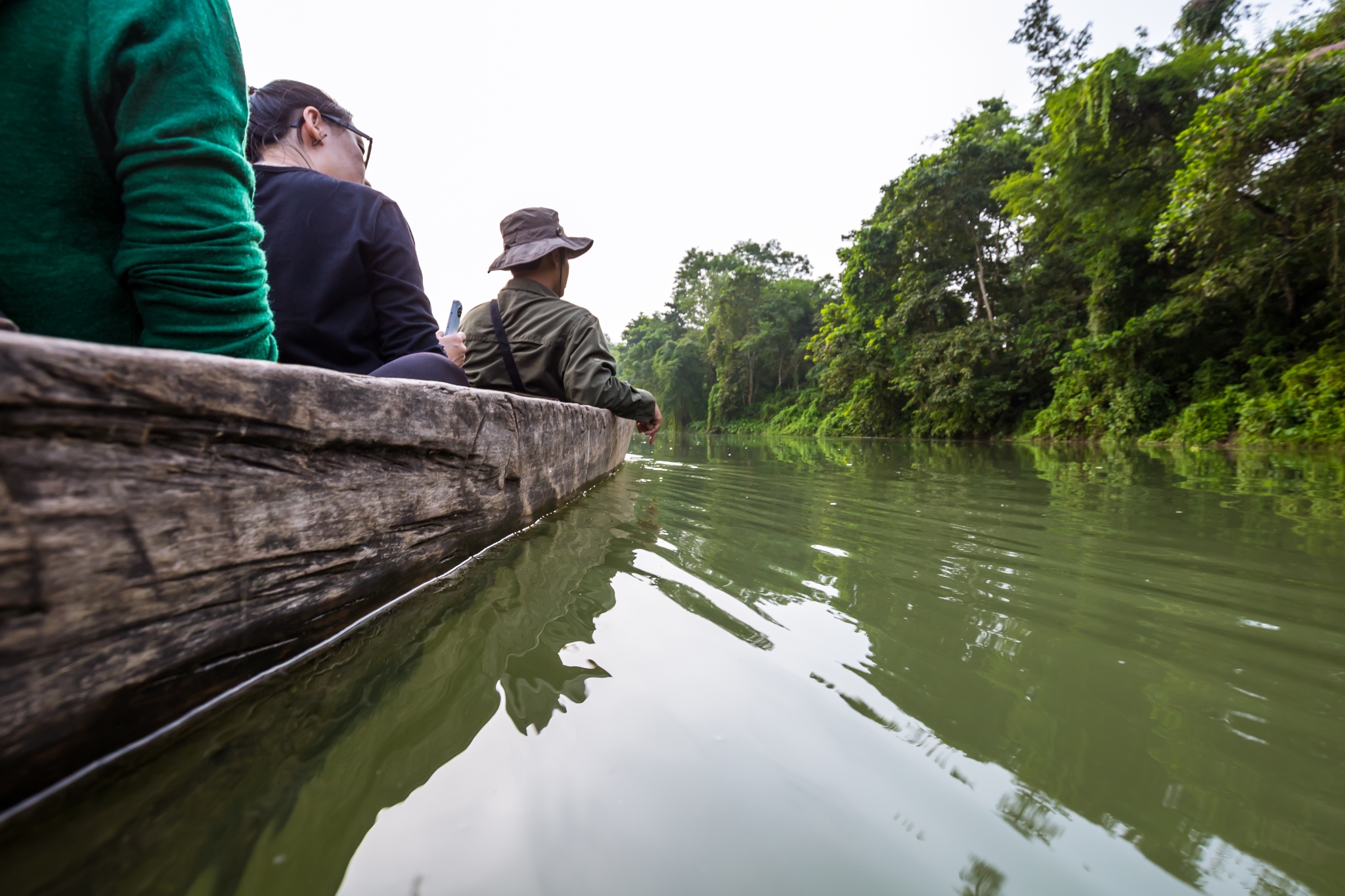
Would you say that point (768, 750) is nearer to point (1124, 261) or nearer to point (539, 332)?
point (539, 332)

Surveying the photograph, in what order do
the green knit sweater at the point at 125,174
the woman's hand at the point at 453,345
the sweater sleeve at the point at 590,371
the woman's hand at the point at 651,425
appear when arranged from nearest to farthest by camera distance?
the green knit sweater at the point at 125,174, the woman's hand at the point at 453,345, the sweater sleeve at the point at 590,371, the woman's hand at the point at 651,425

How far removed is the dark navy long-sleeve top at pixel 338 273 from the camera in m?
1.36

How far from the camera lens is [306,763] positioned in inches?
24.2

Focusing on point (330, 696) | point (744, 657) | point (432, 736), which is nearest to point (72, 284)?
point (330, 696)

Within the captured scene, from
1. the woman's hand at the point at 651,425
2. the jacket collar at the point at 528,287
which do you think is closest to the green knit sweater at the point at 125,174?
the jacket collar at the point at 528,287

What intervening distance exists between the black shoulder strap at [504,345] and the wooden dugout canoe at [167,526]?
157cm

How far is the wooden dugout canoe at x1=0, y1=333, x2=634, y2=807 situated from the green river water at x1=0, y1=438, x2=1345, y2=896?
0.08 meters

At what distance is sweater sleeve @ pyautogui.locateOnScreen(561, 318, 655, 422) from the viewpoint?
250cm

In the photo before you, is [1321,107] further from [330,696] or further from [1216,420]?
[330,696]

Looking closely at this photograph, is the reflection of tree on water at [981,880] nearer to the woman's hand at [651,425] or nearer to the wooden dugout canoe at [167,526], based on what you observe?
the wooden dugout canoe at [167,526]

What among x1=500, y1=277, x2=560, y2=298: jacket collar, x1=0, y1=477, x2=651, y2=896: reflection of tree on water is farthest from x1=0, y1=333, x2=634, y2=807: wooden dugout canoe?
x1=500, y1=277, x2=560, y2=298: jacket collar

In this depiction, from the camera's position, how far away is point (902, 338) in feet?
44.5

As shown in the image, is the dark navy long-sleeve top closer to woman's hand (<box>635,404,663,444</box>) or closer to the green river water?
the green river water

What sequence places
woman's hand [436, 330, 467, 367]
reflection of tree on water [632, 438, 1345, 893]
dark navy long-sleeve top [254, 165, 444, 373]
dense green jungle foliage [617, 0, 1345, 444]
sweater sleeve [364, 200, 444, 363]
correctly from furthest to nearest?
1. dense green jungle foliage [617, 0, 1345, 444]
2. woman's hand [436, 330, 467, 367]
3. sweater sleeve [364, 200, 444, 363]
4. dark navy long-sleeve top [254, 165, 444, 373]
5. reflection of tree on water [632, 438, 1345, 893]
